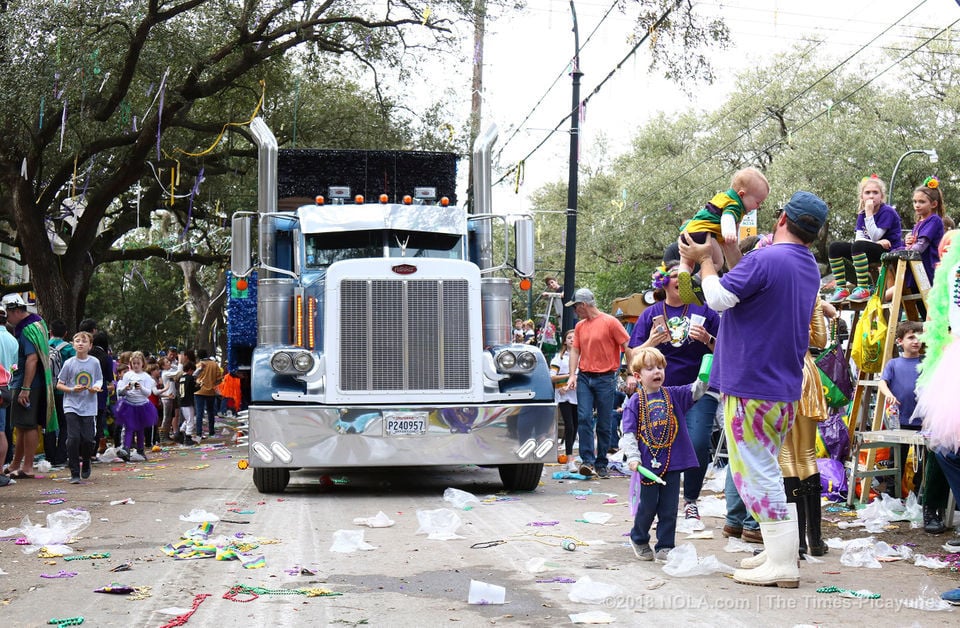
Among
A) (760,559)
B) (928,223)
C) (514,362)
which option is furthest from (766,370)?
(514,362)

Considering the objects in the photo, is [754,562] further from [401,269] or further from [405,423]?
[401,269]

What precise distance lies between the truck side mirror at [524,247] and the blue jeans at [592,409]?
1.33m

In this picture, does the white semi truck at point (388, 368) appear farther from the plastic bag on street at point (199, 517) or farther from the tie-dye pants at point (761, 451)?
the tie-dye pants at point (761, 451)

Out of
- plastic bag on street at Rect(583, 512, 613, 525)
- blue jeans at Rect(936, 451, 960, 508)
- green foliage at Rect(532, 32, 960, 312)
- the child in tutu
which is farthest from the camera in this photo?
green foliage at Rect(532, 32, 960, 312)

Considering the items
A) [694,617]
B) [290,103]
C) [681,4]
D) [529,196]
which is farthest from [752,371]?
[529,196]

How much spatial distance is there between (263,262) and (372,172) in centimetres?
195

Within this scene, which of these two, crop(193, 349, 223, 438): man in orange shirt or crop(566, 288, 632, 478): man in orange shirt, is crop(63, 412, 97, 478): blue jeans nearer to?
crop(566, 288, 632, 478): man in orange shirt

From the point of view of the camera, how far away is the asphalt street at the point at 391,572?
5.19 metres

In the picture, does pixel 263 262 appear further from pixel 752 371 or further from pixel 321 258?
pixel 752 371

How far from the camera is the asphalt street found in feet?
17.0

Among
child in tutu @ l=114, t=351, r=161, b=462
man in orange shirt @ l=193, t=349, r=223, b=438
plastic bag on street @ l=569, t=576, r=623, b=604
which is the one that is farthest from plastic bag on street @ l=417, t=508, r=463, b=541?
man in orange shirt @ l=193, t=349, r=223, b=438

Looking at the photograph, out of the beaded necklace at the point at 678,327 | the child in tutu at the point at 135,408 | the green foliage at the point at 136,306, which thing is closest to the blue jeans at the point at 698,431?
the beaded necklace at the point at 678,327

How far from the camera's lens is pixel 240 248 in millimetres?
11273

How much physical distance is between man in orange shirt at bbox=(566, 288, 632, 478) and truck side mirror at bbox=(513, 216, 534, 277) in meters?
0.71
